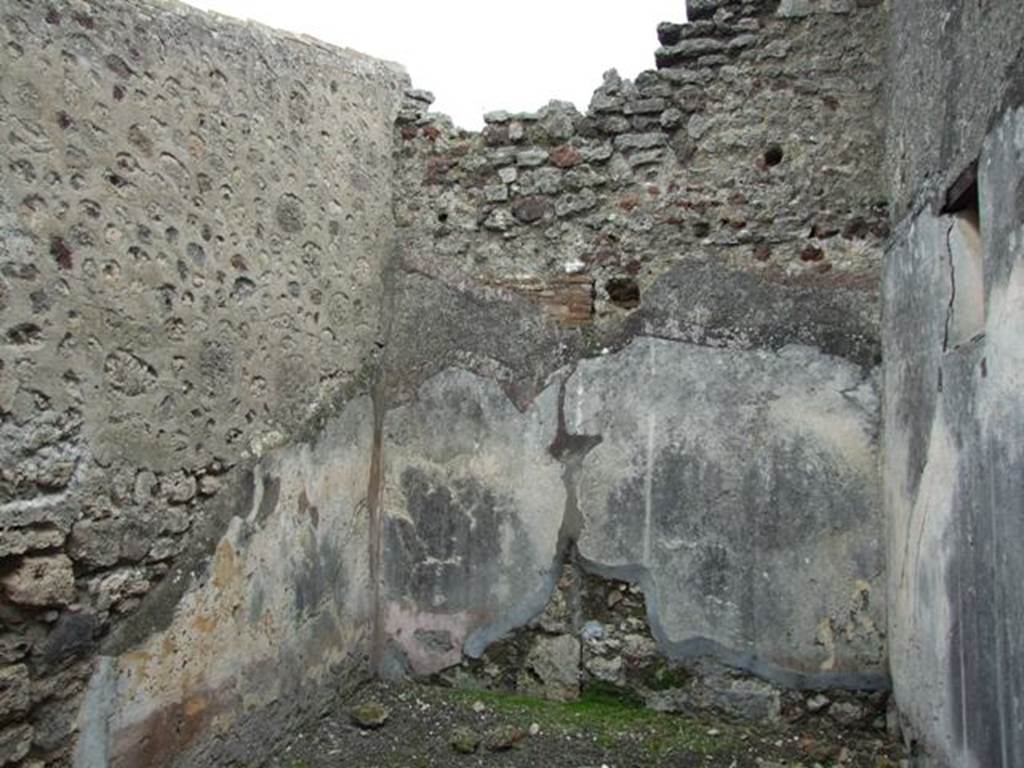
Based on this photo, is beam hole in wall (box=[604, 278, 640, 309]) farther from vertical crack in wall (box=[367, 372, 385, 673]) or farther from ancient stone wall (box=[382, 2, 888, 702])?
vertical crack in wall (box=[367, 372, 385, 673])

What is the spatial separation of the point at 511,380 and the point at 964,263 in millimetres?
1753

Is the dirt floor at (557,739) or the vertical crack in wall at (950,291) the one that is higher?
the vertical crack in wall at (950,291)

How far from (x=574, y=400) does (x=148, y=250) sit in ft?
5.55

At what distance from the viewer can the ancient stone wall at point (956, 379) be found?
1982 mm

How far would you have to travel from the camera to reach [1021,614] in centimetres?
188

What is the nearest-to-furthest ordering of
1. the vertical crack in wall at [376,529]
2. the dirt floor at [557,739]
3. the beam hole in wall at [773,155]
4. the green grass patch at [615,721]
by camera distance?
1. the dirt floor at [557,739]
2. the green grass patch at [615,721]
3. the beam hole in wall at [773,155]
4. the vertical crack in wall at [376,529]

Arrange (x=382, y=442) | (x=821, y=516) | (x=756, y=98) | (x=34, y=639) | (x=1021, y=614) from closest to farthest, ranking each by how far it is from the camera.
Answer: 1. (x=1021, y=614)
2. (x=34, y=639)
3. (x=821, y=516)
4. (x=756, y=98)
5. (x=382, y=442)

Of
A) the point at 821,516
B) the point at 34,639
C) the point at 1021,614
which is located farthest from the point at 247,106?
the point at 1021,614

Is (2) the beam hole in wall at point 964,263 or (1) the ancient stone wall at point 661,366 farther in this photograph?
(1) the ancient stone wall at point 661,366

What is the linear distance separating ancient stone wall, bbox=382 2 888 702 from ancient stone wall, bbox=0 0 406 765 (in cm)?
33

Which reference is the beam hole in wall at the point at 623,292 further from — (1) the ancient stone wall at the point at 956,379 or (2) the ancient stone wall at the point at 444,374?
(1) the ancient stone wall at the point at 956,379

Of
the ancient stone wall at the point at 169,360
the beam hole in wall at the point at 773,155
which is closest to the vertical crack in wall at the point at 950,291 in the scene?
the beam hole in wall at the point at 773,155

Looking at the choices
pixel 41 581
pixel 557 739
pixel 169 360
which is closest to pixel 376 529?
pixel 557 739

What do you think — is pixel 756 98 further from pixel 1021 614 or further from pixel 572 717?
pixel 572 717
